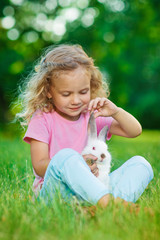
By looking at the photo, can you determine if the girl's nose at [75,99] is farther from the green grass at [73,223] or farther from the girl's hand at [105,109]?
the green grass at [73,223]

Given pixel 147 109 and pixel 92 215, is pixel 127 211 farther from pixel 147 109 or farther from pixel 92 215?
pixel 147 109

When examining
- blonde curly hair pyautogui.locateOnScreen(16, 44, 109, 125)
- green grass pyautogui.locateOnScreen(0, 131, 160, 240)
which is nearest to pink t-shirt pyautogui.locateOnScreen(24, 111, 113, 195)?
blonde curly hair pyautogui.locateOnScreen(16, 44, 109, 125)

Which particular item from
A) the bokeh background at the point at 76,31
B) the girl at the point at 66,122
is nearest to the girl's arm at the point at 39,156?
the girl at the point at 66,122

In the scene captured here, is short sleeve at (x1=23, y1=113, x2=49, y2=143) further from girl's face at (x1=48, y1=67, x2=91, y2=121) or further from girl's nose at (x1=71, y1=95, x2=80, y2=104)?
girl's nose at (x1=71, y1=95, x2=80, y2=104)

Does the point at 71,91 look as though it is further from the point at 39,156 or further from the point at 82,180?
the point at 82,180

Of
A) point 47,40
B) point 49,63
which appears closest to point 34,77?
point 49,63

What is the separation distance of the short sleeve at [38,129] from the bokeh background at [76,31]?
6841 mm

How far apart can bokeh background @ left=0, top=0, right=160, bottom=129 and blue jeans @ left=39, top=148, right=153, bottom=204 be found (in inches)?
288

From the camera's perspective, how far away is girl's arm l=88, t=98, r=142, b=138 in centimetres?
255

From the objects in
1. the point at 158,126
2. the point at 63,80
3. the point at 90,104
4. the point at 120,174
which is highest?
the point at 63,80

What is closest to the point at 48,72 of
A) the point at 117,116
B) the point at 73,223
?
the point at 117,116

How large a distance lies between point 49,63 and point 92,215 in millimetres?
1404

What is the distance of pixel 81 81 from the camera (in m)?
2.50

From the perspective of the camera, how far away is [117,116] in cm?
269
